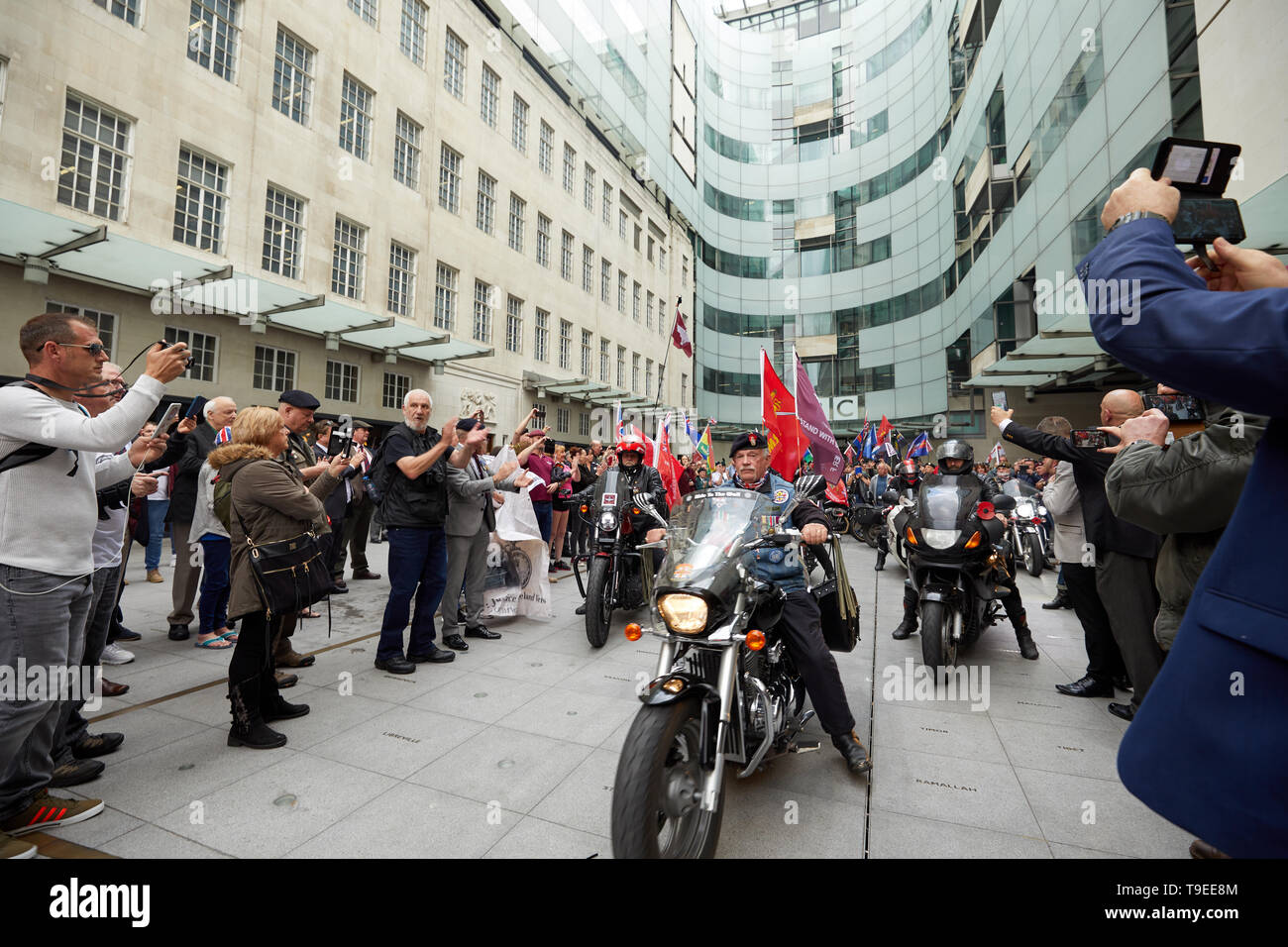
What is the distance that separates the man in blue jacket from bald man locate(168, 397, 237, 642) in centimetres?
607

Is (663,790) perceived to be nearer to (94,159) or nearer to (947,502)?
(947,502)

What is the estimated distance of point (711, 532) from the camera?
2.69 m

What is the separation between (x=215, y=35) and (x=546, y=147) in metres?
13.4

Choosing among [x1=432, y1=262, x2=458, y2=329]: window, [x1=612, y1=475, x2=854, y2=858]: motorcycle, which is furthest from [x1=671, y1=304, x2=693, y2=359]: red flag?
[x1=612, y1=475, x2=854, y2=858]: motorcycle

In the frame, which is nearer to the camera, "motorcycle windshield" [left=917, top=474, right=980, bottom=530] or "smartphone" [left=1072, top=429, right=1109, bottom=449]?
"smartphone" [left=1072, top=429, right=1109, bottom=449]

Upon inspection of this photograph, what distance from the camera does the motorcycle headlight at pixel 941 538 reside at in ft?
15.3

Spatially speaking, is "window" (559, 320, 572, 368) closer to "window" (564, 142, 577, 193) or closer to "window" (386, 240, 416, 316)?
"window" (564, 142, 577, 193)

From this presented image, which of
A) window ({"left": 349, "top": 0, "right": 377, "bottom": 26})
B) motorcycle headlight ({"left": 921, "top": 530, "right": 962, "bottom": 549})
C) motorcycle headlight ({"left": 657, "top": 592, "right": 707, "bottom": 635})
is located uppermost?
window ({"left": 349, "top": 0, "right": 377, "bottom": 26})

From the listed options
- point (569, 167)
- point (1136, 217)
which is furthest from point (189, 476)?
point (569, 167)

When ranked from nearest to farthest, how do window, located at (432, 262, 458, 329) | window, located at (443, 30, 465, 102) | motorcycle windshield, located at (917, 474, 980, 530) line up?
motorcycle windshield, located at (917, 474, 980, 530) → window, located at (432, 262, 458, 329) → window, located at (443, 30, 465, 102)

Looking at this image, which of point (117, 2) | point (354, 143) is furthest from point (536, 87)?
point (117, 2)

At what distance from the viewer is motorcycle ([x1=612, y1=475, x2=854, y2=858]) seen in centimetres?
200
